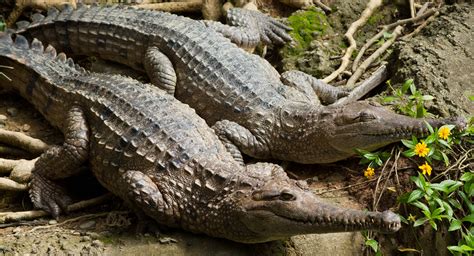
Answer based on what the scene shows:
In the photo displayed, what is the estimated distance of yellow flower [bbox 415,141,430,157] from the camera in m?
3.97

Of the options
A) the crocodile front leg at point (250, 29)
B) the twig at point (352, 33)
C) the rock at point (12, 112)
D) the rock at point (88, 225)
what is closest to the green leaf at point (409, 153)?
the twig at point (352, 33)

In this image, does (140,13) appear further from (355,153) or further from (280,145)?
(355,153)

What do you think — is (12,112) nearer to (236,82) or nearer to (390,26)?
(236,82)

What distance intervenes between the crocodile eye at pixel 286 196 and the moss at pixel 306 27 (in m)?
2.71

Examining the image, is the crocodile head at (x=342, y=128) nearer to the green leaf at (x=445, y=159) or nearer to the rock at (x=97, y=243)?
the green leaf at (x=445, y=159)

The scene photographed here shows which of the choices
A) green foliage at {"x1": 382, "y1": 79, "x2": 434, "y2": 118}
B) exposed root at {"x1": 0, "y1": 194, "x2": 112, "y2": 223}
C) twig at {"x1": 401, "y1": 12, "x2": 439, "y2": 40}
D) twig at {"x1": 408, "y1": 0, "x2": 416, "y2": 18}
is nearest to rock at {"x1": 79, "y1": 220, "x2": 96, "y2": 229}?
exposed root at {"x1": 0, "y1": 194, "x2": 112, "y2": 223}

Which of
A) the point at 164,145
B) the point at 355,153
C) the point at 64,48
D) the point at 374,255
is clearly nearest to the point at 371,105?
the point at 355,153

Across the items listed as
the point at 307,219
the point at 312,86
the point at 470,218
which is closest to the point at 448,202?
the point at 470,218

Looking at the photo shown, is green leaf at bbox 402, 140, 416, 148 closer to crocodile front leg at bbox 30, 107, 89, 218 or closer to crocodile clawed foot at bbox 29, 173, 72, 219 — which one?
crocodile front leg at bbox 30, 107, 89, 218

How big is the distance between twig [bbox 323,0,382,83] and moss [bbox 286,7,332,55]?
266 millimetres

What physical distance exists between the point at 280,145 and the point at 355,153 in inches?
25.8

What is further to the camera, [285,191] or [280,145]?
[280,145]

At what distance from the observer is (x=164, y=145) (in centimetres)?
409

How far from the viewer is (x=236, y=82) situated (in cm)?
497
